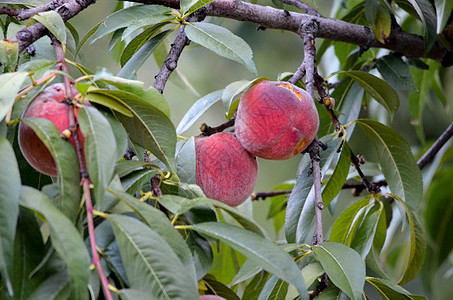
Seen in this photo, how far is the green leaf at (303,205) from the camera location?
707mm

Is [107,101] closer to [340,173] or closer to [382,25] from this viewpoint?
[340,173]

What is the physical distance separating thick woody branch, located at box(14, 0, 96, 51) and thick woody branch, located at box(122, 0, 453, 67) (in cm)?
9

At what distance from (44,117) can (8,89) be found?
4cm

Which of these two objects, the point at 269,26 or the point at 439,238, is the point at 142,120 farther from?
the point at 439,238

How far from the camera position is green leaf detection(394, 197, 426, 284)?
2.35 feet

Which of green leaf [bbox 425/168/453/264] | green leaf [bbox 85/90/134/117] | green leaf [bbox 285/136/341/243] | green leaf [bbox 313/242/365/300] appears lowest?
green leaf [bbox 425/168/453/264]

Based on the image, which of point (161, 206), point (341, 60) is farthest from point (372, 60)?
point (161, 206)

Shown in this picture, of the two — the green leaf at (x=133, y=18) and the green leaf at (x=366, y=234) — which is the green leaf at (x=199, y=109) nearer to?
the green leaf at (x=133, y=18)

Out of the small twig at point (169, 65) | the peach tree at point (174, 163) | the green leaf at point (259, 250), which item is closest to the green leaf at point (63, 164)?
the peach tree at point (174, 163)

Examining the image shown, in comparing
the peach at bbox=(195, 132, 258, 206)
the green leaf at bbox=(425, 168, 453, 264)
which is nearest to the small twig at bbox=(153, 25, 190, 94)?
the peach at bbox=(195, 132, 258, 206)

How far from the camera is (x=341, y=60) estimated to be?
1132 millimetres

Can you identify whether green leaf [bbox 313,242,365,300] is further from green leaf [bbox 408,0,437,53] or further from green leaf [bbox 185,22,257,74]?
green leaf [bbox 408,0,437,53]

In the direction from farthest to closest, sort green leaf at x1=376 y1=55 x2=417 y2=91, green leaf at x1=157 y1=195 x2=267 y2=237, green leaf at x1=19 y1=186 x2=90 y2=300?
green leaf at x1=376 y1=55 x2=417 y2=91, green leaf at x1=157 y1=195 x2=267 y2=237, green leaf at x1=19 y1=186 x2=90 y2=300

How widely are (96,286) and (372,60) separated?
2.61 ft
